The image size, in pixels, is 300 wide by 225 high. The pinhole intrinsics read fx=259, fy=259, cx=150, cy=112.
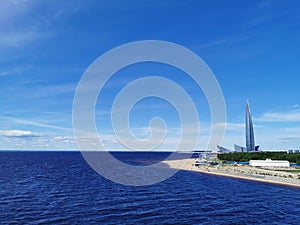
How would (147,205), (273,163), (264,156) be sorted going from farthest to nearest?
(264,156), (273,163), (147,205)

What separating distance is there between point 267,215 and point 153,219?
24.1 metres

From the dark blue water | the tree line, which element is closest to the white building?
the tree line

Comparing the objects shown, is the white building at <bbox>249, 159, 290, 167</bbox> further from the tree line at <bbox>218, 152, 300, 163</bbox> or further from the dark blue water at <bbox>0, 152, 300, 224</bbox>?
the dark blue water at <bbox>0, 152, 300, 224</bbox>

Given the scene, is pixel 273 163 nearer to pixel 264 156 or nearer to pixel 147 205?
pixel 264 156

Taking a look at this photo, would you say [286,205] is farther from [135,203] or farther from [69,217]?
[69,217]

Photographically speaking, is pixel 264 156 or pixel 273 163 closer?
pixel 273 163

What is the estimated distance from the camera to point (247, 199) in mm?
68562

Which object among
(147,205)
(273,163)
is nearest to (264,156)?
(273,163)

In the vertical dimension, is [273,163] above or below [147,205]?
above

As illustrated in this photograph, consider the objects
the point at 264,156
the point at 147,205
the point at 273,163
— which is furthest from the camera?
the point at 264,156

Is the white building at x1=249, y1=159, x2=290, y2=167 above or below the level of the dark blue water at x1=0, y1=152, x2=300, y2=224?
above

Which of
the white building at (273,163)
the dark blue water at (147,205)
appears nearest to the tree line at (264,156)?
the white building at (273,163)

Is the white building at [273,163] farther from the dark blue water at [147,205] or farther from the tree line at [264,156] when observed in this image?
the dark blue water at [147,205]

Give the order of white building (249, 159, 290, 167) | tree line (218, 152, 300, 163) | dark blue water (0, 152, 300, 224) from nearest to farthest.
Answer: dark blue water (0, 152, 300, 224), white building (249, 159, 290, 167), tree line (218, 152, 300, 163)
